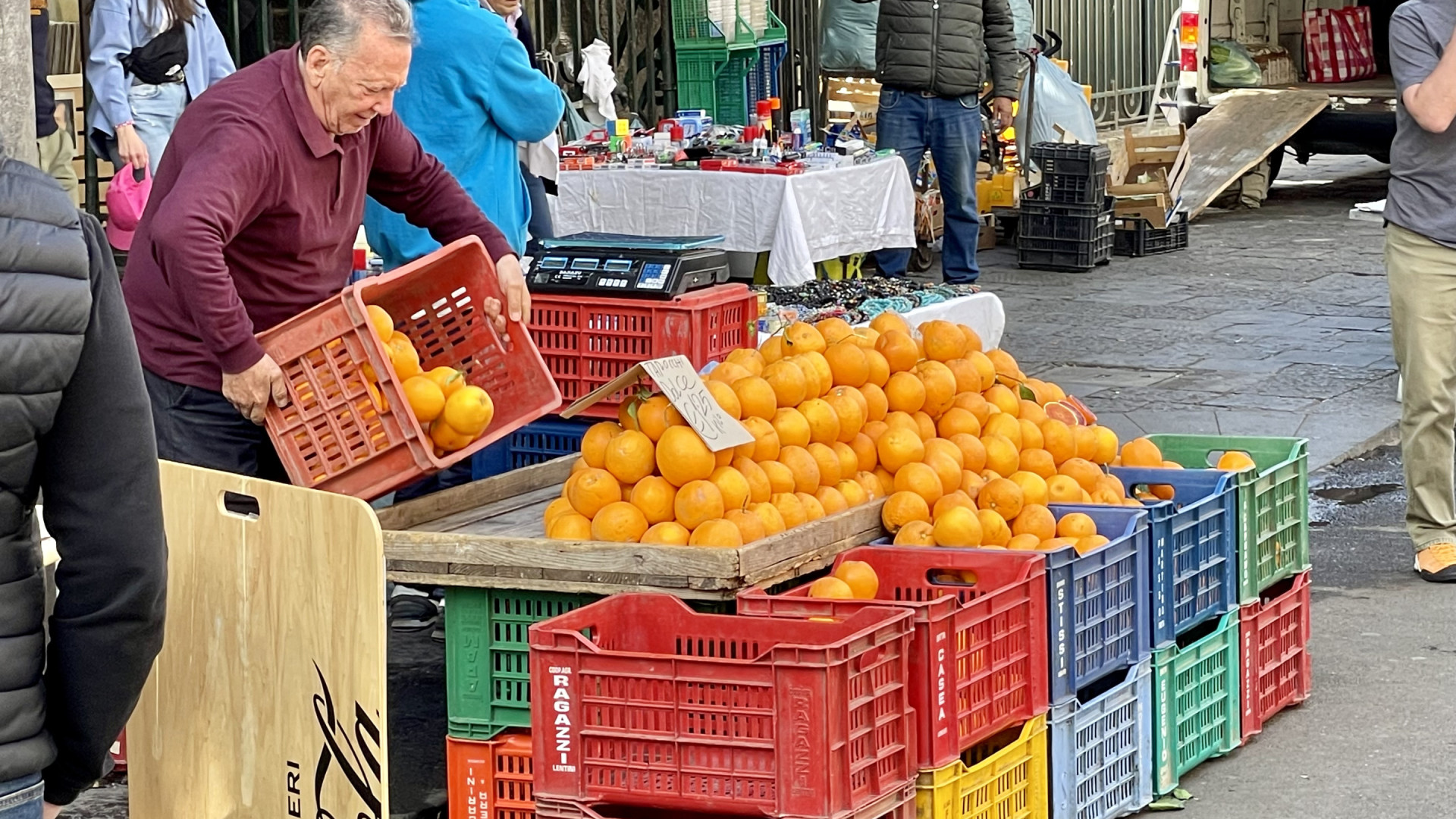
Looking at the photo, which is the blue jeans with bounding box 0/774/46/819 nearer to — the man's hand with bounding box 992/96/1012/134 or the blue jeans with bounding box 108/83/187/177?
the blue jeans with bounding box 108/83/187/177

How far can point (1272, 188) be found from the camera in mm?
17906

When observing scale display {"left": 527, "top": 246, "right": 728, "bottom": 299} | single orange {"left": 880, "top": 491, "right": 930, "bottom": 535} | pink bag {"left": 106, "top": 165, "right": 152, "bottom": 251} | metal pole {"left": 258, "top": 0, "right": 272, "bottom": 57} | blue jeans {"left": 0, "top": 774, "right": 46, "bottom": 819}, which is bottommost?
single orange {"left": 880, "top": 491, "right": 930, "bottom": 535}

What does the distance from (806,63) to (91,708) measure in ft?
48.5

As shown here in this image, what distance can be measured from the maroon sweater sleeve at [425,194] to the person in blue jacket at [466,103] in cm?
112

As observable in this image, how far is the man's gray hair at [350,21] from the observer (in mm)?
4375

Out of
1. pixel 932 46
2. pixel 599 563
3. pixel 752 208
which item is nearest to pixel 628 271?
pixel 599 563

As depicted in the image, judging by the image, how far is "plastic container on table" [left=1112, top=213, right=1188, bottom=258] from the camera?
14.2 metres

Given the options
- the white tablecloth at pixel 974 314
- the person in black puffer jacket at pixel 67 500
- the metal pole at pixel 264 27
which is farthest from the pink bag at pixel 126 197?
the person in black puffer jacket at pixel 67 500

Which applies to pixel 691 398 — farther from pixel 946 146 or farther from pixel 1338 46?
pixel 1338 46

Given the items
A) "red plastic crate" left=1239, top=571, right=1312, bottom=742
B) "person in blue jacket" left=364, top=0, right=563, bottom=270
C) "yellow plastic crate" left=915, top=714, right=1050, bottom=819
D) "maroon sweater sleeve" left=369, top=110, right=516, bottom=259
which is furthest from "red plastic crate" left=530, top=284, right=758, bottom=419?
"yellow plastic crate" left=915, top=714, right=1050, bottom=819

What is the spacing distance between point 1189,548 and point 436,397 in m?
1.84

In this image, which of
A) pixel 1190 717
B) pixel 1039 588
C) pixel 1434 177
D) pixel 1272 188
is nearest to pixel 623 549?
pixel 1039 588

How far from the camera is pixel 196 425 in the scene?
459 centimetres

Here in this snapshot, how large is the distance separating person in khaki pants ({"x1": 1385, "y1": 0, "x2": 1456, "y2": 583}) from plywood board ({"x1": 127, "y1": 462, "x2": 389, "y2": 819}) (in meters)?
4.06
